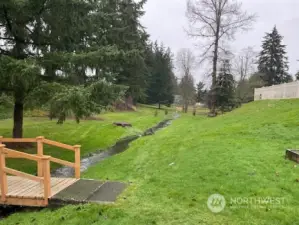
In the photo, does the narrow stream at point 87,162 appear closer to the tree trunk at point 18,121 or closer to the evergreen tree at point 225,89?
the tree trunk at point 18,121

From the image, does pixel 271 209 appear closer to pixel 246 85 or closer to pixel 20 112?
pixel 20 112

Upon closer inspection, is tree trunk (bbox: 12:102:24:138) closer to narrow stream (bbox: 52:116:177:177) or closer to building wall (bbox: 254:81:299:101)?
narrow stream (bbox: 52:116:177:177)

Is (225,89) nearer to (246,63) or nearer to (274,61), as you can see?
(274,61)

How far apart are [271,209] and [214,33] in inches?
911

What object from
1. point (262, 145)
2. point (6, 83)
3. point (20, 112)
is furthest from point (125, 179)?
point (20, 112)

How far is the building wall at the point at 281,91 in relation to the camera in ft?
61.2

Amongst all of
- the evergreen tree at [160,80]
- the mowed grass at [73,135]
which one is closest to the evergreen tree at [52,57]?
the mowed grass at [73,135]

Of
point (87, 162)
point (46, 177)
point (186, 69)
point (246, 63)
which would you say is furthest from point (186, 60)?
point (46, 177)

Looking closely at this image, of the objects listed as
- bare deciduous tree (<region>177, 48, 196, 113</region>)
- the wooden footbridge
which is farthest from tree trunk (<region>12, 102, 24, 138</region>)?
bare deciduous tree (<region>177, 48, 196, 113</region>)

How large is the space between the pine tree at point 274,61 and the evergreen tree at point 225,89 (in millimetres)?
10342

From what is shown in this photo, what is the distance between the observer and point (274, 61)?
3606cm

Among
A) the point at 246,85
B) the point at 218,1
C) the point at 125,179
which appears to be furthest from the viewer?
the point at 246,85

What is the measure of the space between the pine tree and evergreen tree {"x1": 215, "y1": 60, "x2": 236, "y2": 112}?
10.3 meters

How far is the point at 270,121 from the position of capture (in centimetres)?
1196
